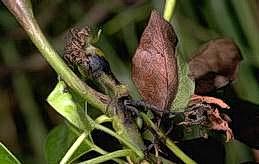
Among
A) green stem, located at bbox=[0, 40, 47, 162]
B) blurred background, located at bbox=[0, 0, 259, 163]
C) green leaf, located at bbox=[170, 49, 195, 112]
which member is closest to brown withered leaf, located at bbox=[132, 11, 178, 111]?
green leaf, located at bbox=[170, 49, 195, 112]

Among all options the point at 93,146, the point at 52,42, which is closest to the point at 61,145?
the point at 93,146

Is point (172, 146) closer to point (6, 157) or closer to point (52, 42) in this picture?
point (6, 157)

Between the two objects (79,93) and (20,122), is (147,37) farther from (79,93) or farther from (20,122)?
(20,122)

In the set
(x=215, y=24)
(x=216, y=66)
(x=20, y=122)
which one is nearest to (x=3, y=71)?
(x=20, y=122)

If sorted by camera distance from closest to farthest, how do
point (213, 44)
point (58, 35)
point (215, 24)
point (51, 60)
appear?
point (51, 60)
point (213, 44)
point (215, 24)
point (58, 35)

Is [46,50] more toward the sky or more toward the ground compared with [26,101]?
more toward the sky

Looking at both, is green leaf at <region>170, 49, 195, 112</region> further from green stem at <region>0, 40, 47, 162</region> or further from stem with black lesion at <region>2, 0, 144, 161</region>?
green stem at <region>0, 40, 47, 162</region>

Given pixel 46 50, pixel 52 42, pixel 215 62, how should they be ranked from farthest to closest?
1. pixel 52 42
2. pixel 215 62
3. pixel 46 50
